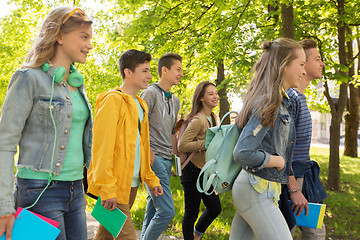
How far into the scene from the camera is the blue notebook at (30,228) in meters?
1.93

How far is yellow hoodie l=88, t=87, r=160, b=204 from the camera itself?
2.87 metres

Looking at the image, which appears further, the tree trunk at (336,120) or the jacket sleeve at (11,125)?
the tree trunk at (336,120)

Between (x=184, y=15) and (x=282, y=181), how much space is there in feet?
23.2

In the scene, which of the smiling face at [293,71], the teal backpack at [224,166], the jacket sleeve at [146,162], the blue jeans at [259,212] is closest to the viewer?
the blue jeans at [259,212]

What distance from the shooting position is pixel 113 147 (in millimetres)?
2947

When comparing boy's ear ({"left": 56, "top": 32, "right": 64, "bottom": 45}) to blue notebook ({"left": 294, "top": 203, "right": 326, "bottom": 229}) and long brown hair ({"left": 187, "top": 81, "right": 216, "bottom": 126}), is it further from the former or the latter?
long brown hair ({"left": 187, "top": 81, "right": 216, "bottom": 126})

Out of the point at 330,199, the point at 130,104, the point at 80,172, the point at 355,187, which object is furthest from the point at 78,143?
the point at 355,187

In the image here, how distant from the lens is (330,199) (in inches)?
357

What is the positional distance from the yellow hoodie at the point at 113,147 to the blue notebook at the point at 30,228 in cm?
A: 88

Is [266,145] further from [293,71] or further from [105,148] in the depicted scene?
[105,148]

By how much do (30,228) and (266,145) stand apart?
4.99ft

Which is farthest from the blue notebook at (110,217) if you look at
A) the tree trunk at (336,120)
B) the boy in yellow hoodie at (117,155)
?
the tree trunk at (336,120)

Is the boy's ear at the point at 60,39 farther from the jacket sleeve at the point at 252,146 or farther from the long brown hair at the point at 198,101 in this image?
the long brown hair at the point at 198,101

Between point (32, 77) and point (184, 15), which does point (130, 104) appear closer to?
point (32, 77)
